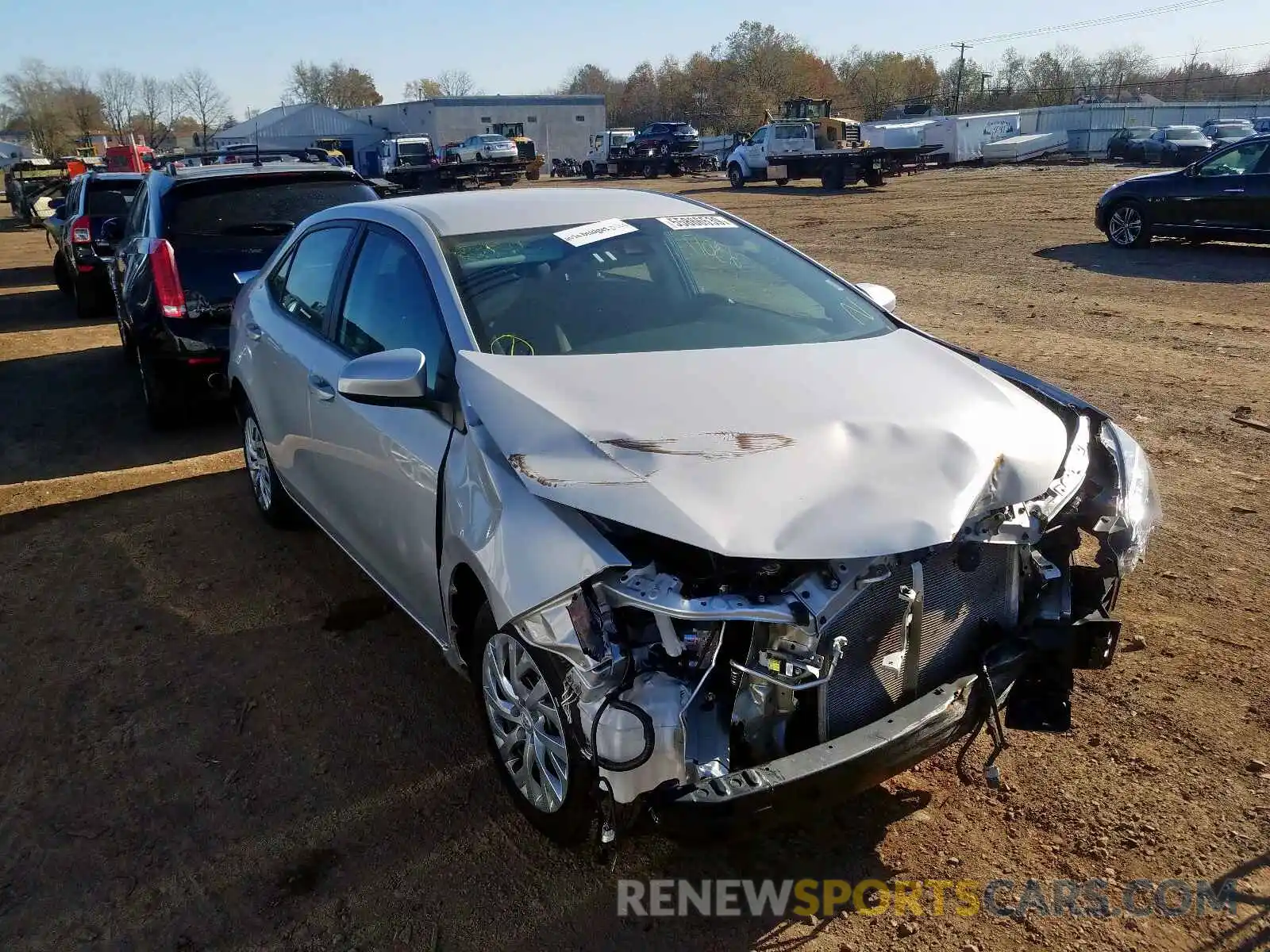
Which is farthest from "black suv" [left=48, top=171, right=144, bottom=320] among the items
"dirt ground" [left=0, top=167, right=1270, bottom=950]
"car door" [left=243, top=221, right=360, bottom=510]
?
"car door" [left=243, top=221, right=360, bottom=510]

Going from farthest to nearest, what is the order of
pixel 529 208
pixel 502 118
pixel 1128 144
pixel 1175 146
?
pixel 502 118 < pixel 1128 144 < pixel 1175 146 < pixel 529 208

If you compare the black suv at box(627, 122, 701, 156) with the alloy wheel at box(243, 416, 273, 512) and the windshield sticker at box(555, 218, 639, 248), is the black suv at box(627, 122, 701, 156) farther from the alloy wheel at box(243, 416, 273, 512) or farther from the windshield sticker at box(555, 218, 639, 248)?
the windshield sticker at box(555, 218, 639, 248)

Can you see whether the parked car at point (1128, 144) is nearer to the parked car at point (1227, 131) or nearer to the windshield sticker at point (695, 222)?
the parked car at point (1227, 131)

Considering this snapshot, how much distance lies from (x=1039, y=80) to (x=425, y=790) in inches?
4052

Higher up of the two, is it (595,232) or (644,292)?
(595,232)

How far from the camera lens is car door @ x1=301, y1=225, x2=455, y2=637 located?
10.5ft

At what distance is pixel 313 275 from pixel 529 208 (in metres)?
1.13

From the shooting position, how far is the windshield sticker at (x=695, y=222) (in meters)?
4.21

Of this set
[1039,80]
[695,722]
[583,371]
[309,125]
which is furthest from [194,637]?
[1039,80]

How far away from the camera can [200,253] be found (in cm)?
689

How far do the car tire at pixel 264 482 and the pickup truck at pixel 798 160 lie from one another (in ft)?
87.0

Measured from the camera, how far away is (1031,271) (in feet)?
42.3

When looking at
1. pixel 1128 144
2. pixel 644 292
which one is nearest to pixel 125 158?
pixel 1128 144

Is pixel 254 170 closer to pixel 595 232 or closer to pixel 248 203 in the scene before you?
pixel 248 203
